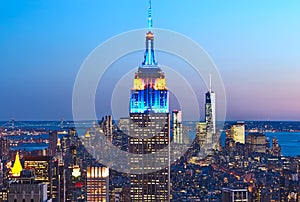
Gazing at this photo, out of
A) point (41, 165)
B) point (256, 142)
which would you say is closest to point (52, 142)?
point (41, 165)

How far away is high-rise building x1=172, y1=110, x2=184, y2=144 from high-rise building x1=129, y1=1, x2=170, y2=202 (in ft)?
0.50

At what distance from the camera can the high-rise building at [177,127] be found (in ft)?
32.0

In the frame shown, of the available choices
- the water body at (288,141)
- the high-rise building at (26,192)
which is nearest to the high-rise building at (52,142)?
the water body at (288,141)

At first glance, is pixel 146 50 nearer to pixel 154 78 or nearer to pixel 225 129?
pixel 154 78

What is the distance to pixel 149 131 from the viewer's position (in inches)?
454

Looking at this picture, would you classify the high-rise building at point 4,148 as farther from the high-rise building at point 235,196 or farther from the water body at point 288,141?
the water body at point 288,141

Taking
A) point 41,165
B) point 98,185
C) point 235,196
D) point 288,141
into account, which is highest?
point 288,141

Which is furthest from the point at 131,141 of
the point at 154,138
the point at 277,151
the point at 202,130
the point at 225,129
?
the point at 277,151

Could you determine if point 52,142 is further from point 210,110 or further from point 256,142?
point 210,110

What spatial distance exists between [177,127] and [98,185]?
7.50 ft

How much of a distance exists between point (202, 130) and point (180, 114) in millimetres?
1787

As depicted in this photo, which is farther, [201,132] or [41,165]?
[41,165]

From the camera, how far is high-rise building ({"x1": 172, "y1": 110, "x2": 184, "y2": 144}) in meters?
9.74

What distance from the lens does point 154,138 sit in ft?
38.1
